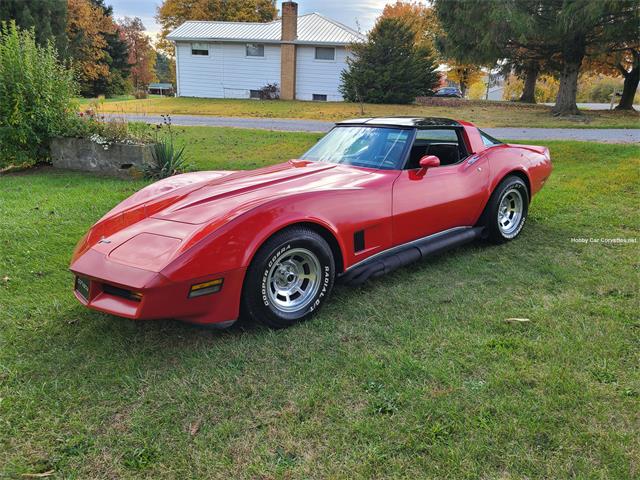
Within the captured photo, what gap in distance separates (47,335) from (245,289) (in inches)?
53.4

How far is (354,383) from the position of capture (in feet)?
8.25

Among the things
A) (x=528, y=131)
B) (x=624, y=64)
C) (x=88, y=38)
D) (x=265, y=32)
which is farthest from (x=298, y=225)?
(x=88, y=38)

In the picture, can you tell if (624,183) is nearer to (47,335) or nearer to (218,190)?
(218,190)

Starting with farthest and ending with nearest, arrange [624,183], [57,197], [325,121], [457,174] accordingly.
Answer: [325,121]
[624,183]
[57,197]
[457,174]

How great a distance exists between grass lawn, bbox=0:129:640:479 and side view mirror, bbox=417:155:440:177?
0.87 metres

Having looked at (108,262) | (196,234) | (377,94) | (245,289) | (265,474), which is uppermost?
(377,94)

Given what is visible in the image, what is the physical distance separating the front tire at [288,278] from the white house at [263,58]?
2731 cm

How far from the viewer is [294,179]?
3.52 m

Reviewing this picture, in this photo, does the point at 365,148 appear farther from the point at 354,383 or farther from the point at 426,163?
the point at 354,383

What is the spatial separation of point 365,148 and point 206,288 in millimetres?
2083

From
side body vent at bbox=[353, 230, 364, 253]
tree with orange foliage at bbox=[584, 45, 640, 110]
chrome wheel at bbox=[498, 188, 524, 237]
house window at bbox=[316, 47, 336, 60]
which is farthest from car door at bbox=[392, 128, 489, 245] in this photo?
house window at bbox=[316, 47, 336, 60]

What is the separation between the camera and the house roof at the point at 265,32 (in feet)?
94.3

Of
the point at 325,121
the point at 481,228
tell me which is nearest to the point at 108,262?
the point at 481,228

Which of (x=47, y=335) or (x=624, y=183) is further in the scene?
(x=624, y=183)
